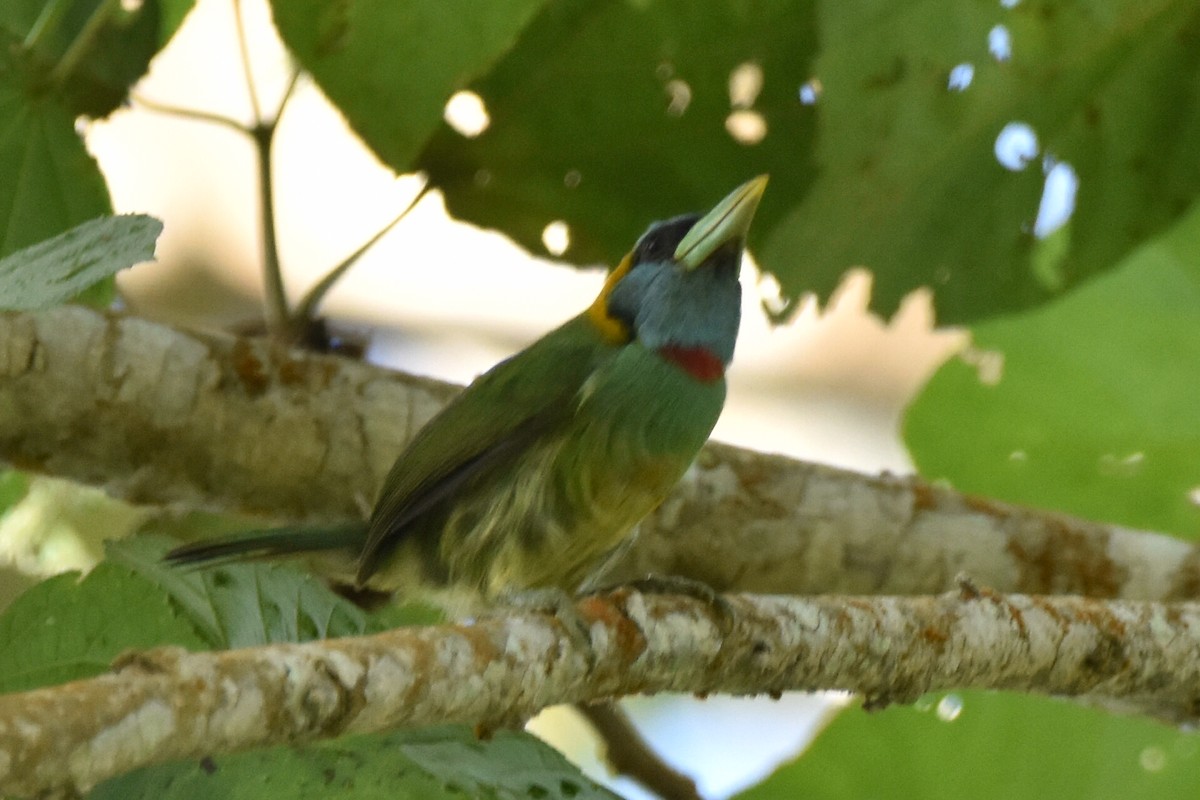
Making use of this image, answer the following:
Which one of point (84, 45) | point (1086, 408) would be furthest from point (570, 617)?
point (1086, 408)

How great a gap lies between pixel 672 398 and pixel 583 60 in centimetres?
86

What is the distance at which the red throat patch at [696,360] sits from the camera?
1967mm

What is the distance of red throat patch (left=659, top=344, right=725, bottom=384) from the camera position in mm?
1967

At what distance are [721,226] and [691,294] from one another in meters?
0.11

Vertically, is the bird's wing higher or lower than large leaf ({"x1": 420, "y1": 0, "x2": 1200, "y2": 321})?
lower

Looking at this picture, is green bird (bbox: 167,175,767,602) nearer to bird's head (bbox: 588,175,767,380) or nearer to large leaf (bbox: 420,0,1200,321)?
bird's head (bbox: 588,175,767,380)

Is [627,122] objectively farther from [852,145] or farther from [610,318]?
[610,318]

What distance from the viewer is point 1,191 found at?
2111mm

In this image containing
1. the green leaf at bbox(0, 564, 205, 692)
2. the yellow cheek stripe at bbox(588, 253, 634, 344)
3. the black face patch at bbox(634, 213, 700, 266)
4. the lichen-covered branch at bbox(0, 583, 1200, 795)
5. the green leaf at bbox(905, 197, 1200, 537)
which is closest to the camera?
the lichen-covered branch at bbox(0, 583, 1200, 795)

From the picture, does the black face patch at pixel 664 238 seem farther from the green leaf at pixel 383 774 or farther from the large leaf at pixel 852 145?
the green leaf at pixel 383 774

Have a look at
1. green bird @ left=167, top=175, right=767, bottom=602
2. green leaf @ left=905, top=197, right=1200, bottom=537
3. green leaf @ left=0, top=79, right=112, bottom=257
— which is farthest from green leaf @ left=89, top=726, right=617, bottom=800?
green leaf @ left=905, top=197, right=1200, bottom=537

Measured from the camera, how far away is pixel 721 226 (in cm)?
205

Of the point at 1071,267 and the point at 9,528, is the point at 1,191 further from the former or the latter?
the point at 1071,267

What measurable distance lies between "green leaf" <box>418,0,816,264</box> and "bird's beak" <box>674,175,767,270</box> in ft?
1.51
